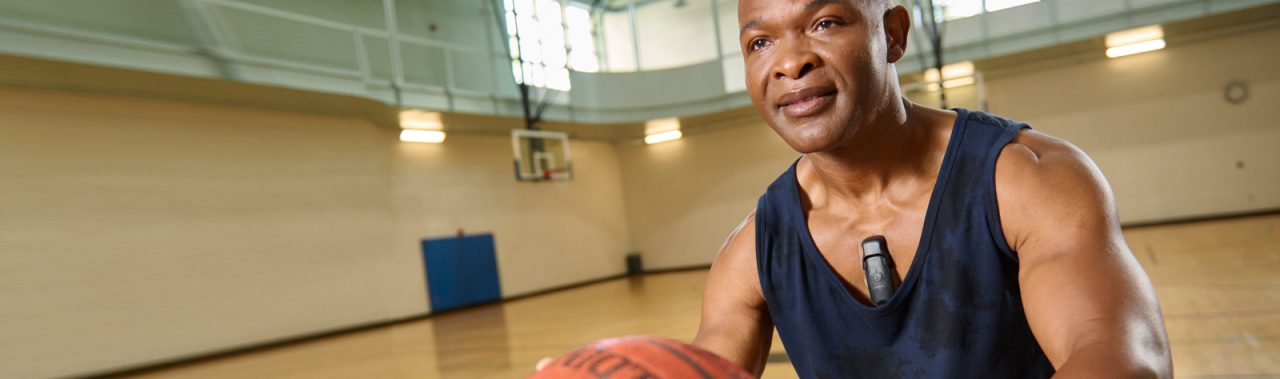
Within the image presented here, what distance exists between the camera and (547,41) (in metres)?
12.5

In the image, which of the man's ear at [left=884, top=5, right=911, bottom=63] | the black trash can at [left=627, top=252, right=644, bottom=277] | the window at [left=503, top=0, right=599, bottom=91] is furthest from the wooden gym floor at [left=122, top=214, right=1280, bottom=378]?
the black trash can at [left=627, top=252, right=644, bottom=277]

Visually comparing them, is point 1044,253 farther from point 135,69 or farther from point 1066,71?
point 1066,71

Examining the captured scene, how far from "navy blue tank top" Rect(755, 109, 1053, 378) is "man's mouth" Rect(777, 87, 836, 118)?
0.22 meters

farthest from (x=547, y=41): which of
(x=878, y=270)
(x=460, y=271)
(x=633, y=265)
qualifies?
(x=878, y=270)

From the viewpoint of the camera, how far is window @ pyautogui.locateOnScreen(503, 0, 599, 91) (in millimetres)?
11664

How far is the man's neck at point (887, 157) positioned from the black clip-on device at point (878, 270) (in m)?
0.10

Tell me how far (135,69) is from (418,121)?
4.00 meters

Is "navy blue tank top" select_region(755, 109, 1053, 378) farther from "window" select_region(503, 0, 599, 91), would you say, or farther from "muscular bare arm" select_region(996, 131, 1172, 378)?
"window" select_region(503, 0, 599, 91)

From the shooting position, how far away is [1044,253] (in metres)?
1.08

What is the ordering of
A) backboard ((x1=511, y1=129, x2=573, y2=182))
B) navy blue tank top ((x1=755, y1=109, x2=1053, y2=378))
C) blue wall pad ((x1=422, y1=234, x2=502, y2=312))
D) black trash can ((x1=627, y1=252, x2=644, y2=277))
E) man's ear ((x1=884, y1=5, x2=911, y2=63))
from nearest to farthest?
navy blue tank top ((x1=755, y1=109, x2=1053, y2=378)) → man's ear ((x1=884, y1=5, x2=911, y2=63)) → blue wall pad ((x1=422, y1=234, x2=502, y2=312)) → backboard ((x1=511, y1=129, x2=573, y2=182)) → black trash can ((x1=627, y1=252, x2=644, y2=277))

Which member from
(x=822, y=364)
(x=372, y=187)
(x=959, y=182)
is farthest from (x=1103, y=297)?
(x=372, y=187)

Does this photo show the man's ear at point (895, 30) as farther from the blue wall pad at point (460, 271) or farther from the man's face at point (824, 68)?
the blue wall pad at point (460, 271)

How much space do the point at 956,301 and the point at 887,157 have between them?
0.85ft

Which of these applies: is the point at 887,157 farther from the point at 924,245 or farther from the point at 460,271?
the point at 460,271
